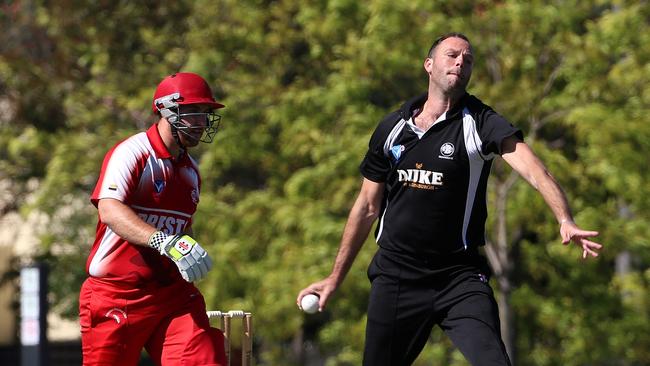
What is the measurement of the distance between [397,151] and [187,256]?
3.95 feet

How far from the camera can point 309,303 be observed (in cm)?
707

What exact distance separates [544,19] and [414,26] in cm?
137

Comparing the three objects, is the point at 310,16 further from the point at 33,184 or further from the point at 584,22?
the point at 33,184

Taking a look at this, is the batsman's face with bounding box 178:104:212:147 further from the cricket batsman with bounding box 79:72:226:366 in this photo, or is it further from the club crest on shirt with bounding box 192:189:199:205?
the club crest on shirt with bounding box 192:189:199:205

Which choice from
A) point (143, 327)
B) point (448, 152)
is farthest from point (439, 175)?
point (143, 327)

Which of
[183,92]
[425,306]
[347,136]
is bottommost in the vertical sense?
[425,306]

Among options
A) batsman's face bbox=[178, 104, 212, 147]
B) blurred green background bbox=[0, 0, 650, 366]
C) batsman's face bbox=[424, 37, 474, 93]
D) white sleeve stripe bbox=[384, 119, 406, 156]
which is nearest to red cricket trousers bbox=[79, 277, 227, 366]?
batsman's face bbox=[178, 104, 212, 147]

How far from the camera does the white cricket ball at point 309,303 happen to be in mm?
7061

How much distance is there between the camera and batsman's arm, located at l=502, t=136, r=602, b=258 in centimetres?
599

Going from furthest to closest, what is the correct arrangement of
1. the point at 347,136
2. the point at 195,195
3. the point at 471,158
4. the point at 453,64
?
the point at 347,136 < the point at 195,195 < the point at 453,64 < the point at 471,158

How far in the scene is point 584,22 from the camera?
16.2 m

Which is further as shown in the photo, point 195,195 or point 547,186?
point 195,195

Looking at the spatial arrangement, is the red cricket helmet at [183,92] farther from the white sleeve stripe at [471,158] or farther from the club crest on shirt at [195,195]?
the white sleeve stripe at [471,158]

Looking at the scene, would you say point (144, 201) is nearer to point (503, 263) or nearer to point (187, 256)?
point (187, 256)
